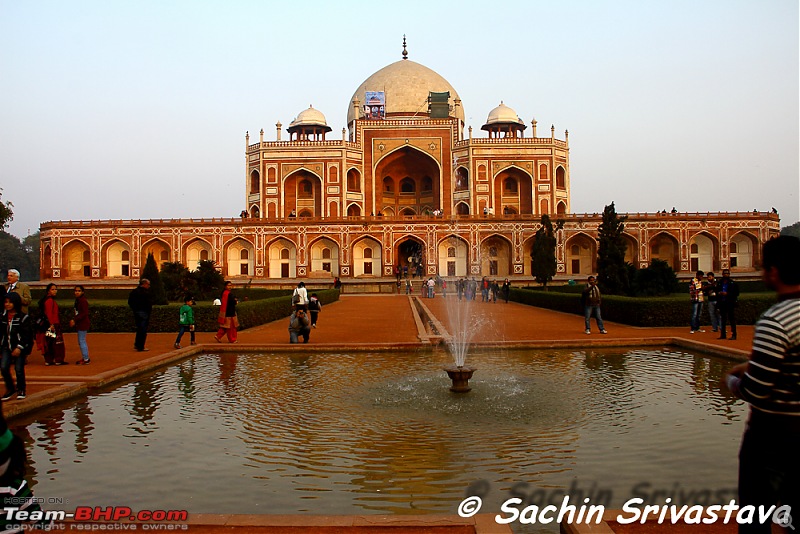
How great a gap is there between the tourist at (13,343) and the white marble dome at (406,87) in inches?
1624

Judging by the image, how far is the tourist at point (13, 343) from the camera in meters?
5.77

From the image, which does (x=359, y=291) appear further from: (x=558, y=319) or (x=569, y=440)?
(x=569, y=440)

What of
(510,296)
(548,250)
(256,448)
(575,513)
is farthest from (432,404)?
(548,250)

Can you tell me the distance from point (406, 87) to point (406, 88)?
0.11 metres

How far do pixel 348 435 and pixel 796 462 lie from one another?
10.8ft

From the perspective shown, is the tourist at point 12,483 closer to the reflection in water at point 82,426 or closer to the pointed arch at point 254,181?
the reflection in water at point 82,426

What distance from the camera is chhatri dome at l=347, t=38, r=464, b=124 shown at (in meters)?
45.7

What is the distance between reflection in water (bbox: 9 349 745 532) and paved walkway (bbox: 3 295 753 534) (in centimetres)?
36

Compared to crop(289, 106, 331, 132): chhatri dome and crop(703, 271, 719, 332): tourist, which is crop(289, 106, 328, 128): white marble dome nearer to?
crop(289, 106, 331, 132): chhatri dome

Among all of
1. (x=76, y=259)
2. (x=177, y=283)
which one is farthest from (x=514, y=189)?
(x=177, y=283)

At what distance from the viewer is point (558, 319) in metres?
15.1

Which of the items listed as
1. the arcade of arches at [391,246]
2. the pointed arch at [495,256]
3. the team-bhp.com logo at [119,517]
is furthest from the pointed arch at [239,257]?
the team-bhp.com logo at [119,517]

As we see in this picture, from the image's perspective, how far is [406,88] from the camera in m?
46.0
